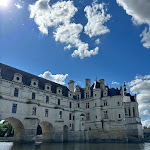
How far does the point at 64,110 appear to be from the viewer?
3991 centimetres

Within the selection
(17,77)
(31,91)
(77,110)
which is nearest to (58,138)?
(77,110)

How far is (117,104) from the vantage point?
→ 131 ft

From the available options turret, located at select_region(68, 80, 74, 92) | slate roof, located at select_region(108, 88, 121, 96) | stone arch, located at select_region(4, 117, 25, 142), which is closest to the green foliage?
stone arch, located at select_region(4, 117, 25, 142)

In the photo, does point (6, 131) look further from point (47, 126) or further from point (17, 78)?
point (17, 78)

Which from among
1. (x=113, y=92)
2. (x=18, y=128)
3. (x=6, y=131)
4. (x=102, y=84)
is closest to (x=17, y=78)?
(x=18, y=128)

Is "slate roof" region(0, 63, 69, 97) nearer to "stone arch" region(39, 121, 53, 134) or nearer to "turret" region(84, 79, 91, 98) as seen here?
"stone arch" region(39, 121, 53, 134)

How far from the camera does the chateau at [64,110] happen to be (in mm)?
29844

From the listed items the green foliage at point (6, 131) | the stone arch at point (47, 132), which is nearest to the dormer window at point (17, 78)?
the stone arch at point (47, 132)

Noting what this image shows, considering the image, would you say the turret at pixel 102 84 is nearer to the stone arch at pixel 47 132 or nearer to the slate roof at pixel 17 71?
the slate roof at pixel 17 71

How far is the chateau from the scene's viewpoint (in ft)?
97.9

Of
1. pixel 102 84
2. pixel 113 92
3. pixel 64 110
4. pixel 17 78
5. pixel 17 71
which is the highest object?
pixel 17 71

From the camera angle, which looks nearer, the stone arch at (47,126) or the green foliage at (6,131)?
the stone arch at (47,126)

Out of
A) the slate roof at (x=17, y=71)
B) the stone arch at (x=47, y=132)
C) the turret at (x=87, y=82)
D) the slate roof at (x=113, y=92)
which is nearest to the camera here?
the slate roof at (x=17, y=71)

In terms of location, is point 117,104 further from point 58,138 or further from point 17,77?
point 17,77
